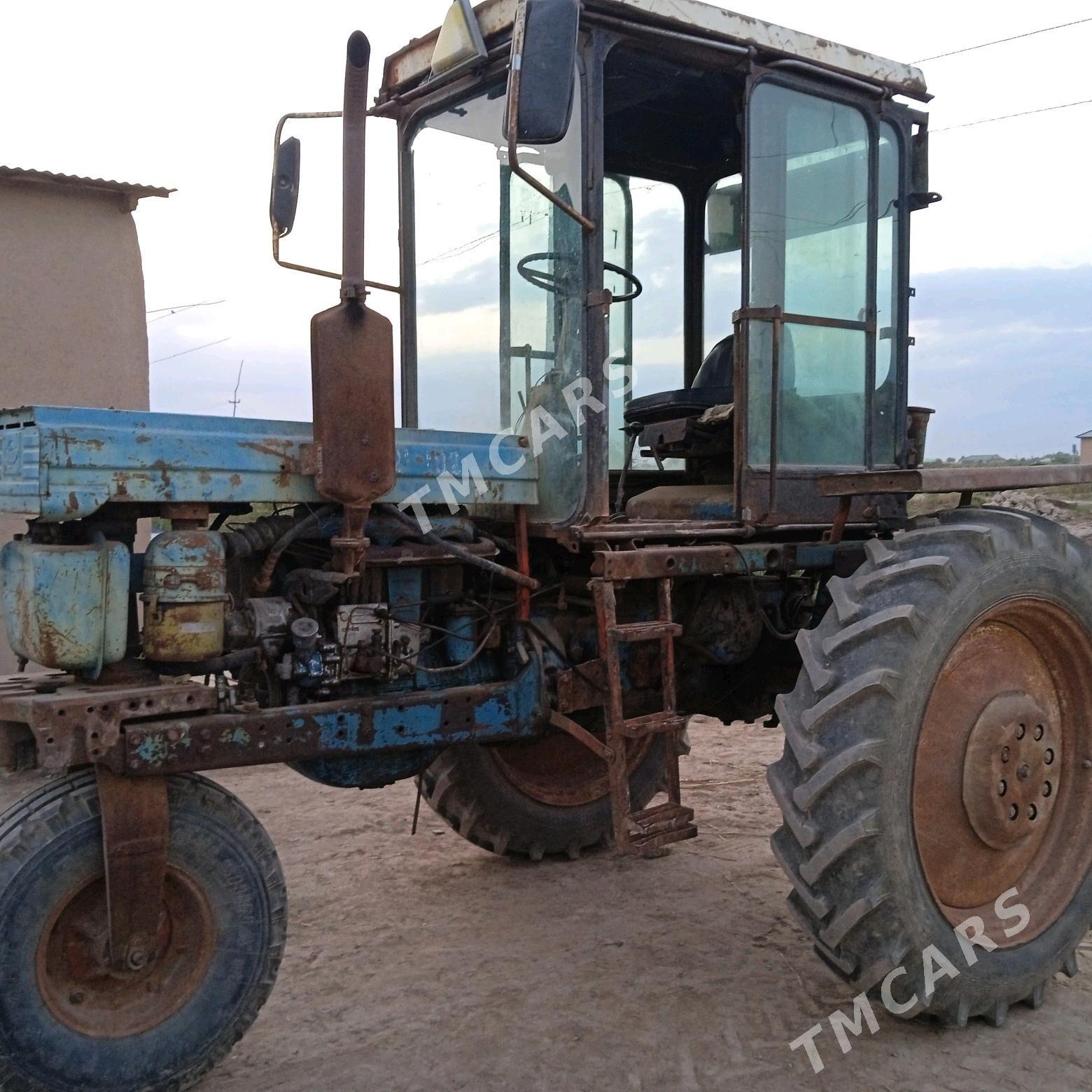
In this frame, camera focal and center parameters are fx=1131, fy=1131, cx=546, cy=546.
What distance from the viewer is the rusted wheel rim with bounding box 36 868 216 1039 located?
2627 mm

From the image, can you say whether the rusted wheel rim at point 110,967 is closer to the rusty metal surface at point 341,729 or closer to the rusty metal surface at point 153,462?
the rusty metal surface at point 341,729

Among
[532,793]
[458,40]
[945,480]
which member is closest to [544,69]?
[458,40]

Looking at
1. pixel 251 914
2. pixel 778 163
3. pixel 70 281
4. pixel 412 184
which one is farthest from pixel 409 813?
pixel 70 281

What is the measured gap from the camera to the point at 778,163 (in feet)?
12.3

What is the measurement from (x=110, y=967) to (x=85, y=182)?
220 inches

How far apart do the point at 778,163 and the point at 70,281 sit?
4893 mm

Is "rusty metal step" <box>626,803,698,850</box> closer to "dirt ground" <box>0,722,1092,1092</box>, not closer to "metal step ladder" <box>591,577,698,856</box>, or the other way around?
"metal step ladder" <box>591,577,698,856</box>

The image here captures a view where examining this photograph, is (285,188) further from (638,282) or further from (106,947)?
(106,947)

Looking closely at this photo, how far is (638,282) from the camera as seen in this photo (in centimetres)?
459

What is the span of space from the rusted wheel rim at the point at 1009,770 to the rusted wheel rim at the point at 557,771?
147 cm

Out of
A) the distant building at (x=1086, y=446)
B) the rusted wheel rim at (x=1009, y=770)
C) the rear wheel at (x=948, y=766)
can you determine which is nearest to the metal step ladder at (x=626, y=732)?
the rear wheel at (x=948, y=766)

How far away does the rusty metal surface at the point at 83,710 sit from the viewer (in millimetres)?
2570

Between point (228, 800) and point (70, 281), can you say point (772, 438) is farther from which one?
point (70, 281)

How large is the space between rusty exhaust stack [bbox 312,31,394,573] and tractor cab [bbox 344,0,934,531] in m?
0.62
